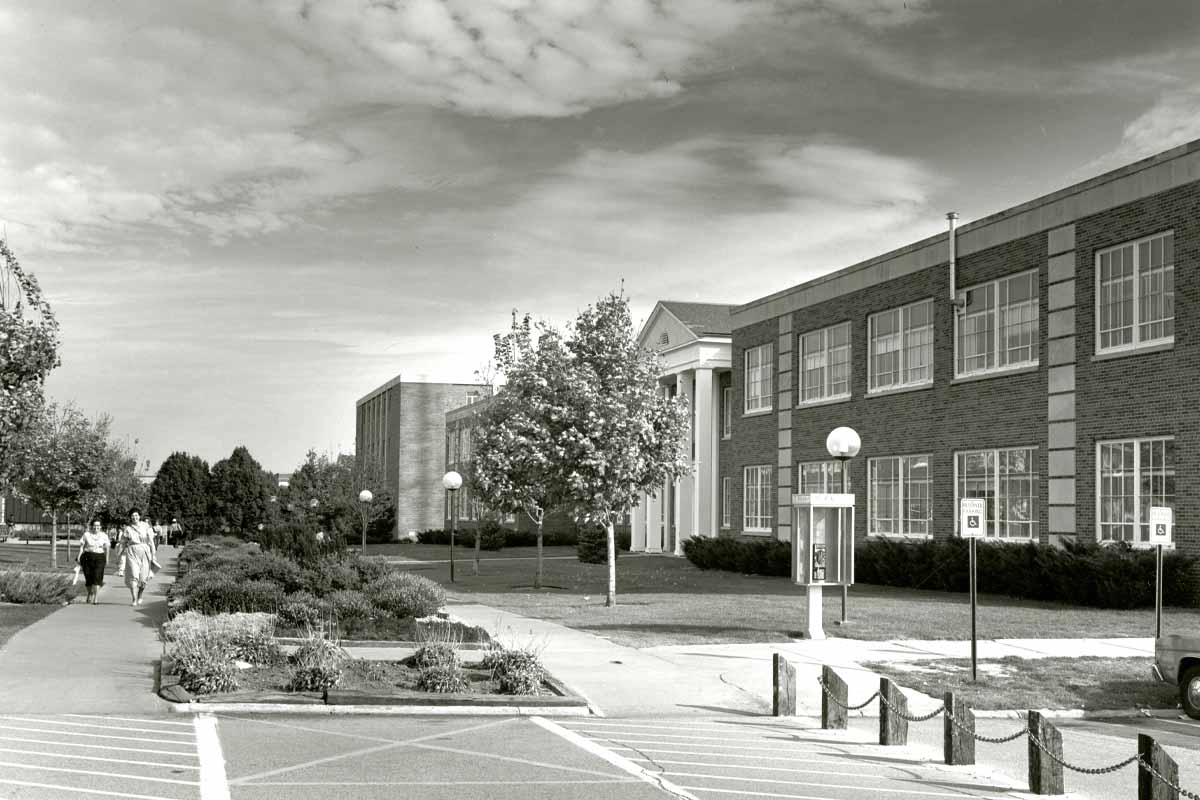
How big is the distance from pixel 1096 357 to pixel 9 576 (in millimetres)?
21131

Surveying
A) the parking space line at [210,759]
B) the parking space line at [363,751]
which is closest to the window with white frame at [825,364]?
the parking space line at [363,751]

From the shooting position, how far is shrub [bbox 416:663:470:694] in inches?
521

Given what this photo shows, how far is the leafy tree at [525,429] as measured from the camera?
85.8 ft

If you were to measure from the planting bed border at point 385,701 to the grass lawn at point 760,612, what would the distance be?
5322mm

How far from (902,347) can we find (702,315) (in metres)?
19.3

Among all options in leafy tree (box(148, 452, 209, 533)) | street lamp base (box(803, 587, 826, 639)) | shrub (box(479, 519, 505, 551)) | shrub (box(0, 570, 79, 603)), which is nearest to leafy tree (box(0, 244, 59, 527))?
shrub (box(0, 570, 79, 603))

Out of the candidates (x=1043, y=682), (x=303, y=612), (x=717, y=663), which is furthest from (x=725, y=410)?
(x=1043, y=682)

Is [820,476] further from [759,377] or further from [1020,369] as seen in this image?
[1020,369]

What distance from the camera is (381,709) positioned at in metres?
12.5

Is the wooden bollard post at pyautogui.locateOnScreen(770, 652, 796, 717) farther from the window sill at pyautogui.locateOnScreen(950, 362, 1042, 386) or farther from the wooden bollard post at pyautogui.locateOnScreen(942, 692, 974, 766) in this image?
the window sill at pyautogui.locateOnScreen(950, 362, 1042, 386)

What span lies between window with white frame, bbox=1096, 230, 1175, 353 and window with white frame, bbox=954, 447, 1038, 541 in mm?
3517

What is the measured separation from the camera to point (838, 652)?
1734 cm

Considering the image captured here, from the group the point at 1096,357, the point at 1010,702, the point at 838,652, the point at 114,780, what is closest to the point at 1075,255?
the point at 1096,357

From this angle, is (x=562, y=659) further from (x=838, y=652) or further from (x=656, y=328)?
(x=656, y=328)
